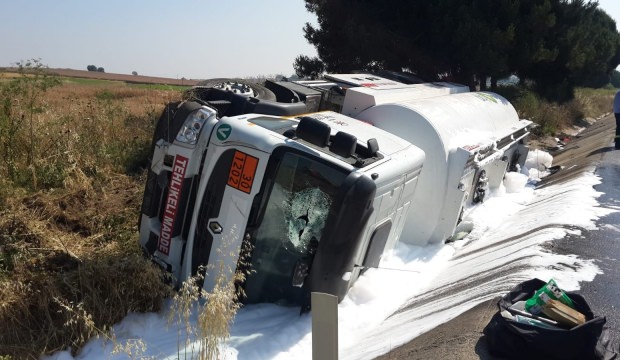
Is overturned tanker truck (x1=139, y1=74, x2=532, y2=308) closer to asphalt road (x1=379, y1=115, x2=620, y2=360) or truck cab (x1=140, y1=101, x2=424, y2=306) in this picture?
truck cab (x1=140, y1=101, x2=424, y2=306)

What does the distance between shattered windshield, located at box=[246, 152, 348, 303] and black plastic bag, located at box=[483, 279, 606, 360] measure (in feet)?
4.86

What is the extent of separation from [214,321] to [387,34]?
43.5ft

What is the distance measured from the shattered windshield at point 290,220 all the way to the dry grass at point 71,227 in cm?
89

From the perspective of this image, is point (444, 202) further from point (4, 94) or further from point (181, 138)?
point (4, 94)

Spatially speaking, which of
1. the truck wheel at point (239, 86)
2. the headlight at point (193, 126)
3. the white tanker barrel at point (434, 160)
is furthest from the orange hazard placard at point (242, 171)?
the white tanker barrel at point (434, 160)

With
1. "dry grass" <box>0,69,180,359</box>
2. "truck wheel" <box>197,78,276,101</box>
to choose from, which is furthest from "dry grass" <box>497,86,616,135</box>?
"dry grass" <box>0,69,180,359</box>

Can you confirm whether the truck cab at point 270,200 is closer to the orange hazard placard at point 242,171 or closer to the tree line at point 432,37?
the orange hazard placard at point 242,171

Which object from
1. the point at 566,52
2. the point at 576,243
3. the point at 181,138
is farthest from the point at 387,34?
the point at 181,138

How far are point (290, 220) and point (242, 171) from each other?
55 cm

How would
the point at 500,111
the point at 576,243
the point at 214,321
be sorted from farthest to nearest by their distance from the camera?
the point at 500,111, the point at 576,243, the point at 214,321

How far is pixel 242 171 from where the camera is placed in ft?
13.4

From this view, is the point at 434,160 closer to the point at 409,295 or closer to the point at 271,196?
the point at 409,295

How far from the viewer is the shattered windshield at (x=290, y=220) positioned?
4059 mm

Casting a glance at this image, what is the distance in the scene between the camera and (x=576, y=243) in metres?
5.53
